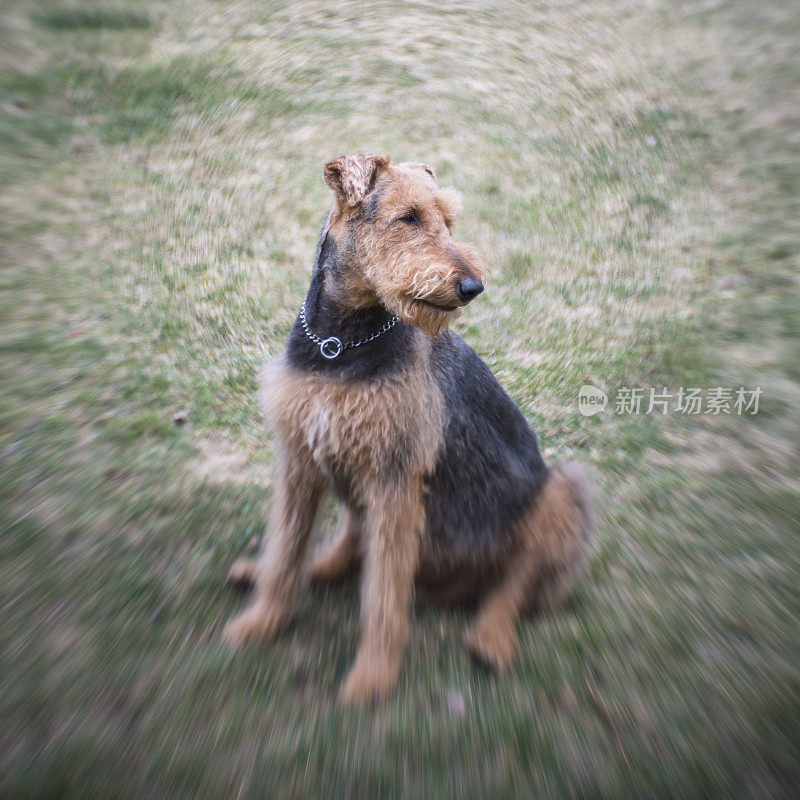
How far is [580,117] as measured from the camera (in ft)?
24.5

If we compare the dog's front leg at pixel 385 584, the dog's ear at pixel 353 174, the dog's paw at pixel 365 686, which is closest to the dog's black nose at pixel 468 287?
the dog's ear at pixel 353 174

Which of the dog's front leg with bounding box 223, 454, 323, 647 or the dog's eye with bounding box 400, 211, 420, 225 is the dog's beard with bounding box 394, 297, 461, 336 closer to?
the dog's eye with bounding box 400, 211, 420, 225

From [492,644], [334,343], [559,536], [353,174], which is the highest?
[353,174]

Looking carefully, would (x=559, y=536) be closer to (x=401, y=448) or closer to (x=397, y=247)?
(x=401, y=448)

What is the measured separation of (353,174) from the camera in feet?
8.26

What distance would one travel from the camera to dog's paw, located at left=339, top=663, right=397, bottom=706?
2.50 meters

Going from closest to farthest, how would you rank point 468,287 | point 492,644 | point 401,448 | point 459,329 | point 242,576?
point 468,287 < point 401,448 < point 492,644 < point 242,576 < point 459,329

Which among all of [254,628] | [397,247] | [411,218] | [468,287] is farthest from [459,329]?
[254,628]

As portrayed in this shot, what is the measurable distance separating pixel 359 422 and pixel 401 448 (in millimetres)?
241

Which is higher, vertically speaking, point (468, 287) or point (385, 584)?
point (468, 287)

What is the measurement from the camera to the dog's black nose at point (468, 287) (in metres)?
2.31

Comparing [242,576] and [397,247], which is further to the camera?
[242,576]

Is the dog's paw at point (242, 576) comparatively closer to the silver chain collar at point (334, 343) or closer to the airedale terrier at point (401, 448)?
the airedale terrier at point (401, 448)

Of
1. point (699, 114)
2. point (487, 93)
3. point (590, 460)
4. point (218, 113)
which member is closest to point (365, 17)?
point (487, 93)
